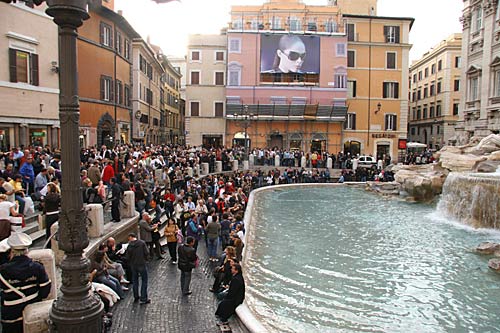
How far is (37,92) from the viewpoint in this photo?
20.8 meters

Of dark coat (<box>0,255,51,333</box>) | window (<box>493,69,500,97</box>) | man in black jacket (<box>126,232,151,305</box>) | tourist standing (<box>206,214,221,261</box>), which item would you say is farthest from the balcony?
dark coat (<box>0,255,51,333</box>)

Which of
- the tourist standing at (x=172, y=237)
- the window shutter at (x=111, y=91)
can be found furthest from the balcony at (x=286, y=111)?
the tourist standing at (x=172, y=237)

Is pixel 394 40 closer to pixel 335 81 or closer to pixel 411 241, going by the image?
pixel 335 81

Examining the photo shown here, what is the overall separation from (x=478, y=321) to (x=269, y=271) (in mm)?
4904

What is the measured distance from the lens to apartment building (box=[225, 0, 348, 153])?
142 feet

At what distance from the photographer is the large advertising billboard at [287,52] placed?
43.0 m

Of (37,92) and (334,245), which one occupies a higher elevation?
(37,92)

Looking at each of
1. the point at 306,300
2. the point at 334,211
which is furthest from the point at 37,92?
the point at 306,300

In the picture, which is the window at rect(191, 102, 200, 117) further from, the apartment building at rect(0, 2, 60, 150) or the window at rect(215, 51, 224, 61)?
the apartment building at rect(0, 2, 60, 150)

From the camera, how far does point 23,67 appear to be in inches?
790

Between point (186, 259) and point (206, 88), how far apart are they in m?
36.8

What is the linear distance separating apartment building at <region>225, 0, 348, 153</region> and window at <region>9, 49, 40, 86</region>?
78.4ft

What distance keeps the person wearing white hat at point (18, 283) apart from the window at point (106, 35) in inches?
1015

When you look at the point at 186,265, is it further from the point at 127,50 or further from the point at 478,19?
the point at 478,19
